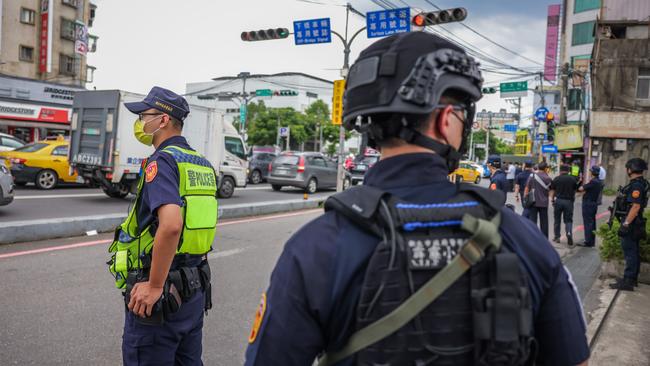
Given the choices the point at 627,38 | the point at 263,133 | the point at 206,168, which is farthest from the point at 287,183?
the point at 263,133

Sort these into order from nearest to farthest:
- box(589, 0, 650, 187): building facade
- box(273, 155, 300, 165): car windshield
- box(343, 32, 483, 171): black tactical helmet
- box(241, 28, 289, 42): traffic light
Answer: box(343, 32, 483, 171): black tactical helmet < box(241, 28, 289, 42): traffic light < box(273, 155, 300, 165): car windshield < box(589, 0, 650, 187): building facade

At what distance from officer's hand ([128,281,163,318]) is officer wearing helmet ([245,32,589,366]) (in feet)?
4.12

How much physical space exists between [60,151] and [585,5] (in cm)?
5041

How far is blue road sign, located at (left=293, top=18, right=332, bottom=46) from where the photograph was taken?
16.8 m

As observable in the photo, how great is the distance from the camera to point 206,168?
2.75 m

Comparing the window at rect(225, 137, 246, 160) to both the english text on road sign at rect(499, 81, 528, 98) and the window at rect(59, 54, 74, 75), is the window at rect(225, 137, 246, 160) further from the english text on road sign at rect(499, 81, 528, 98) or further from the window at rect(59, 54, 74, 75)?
the window at rect(59, 54, 74, 75)

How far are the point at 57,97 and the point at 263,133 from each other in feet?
93.0

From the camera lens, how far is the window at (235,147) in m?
16.7

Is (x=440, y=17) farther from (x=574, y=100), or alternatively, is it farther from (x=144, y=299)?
(x=574, y=100)

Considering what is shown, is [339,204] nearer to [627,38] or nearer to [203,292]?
[203,292]

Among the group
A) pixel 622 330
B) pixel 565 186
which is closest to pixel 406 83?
pixel 622 330

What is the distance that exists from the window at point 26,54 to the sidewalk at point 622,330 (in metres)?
32.3

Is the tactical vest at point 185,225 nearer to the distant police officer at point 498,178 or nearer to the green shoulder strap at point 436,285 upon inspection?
the green shoulder strap at point 436,285

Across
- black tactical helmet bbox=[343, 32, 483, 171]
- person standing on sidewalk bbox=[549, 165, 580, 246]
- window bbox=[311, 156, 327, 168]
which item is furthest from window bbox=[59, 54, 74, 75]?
black tactical helmet bbox=[343, 32, 483, 171]
